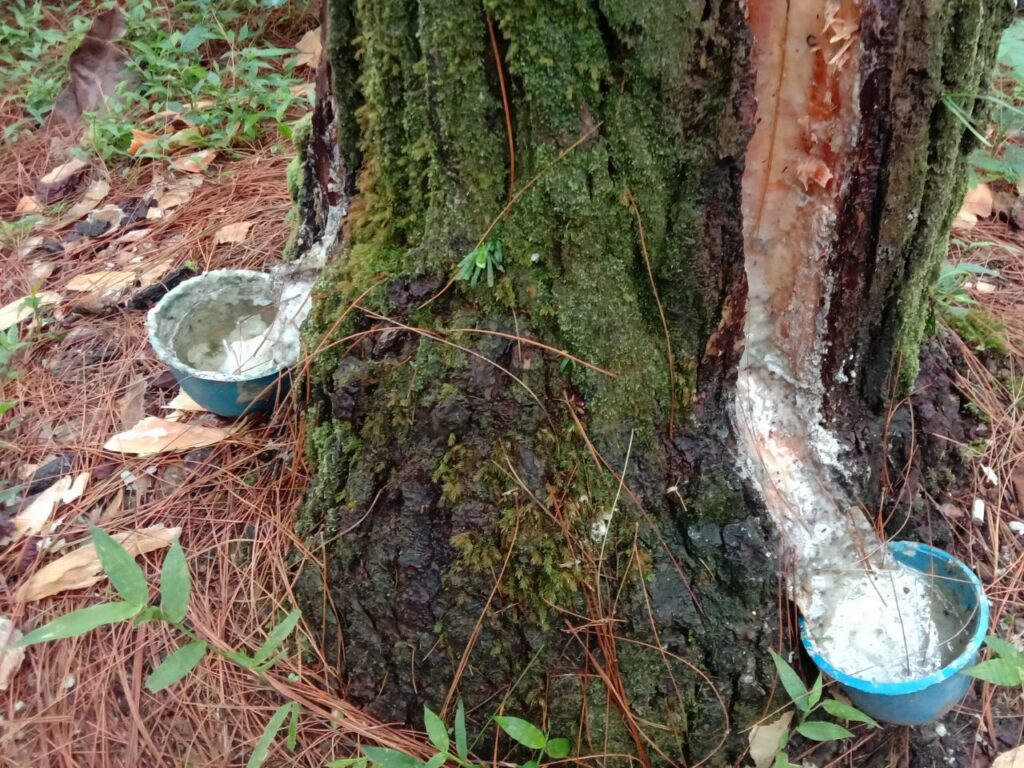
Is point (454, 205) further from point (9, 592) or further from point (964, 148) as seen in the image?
point (9, 592)

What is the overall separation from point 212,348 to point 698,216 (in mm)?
1330

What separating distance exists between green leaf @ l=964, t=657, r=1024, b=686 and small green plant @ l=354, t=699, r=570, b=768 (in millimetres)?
711

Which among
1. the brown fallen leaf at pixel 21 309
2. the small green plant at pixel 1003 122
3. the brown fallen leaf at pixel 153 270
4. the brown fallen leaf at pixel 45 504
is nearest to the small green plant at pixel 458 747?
the brown fallen leaf at pixel 45 504

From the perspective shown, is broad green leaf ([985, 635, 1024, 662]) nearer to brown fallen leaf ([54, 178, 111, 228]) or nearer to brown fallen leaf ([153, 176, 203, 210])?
brown fallen leaf ([153, 176, 203, 210])

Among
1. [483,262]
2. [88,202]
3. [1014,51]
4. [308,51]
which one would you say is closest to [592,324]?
[483,262]

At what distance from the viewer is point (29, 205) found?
2906 mm

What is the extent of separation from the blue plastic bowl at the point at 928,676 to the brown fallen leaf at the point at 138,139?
9.15 feet

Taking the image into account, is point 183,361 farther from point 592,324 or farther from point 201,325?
point 592,324

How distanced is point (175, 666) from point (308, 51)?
9.85 feet

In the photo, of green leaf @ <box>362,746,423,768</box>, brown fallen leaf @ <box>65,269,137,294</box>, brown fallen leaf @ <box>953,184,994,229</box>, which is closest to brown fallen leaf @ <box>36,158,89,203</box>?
brown fallen leaf @ <box>65,269,137,294</box>

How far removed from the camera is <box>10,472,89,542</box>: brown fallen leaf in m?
1.82

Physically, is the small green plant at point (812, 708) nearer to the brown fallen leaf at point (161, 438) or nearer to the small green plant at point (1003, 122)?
the small green plant at point (1003, 122)

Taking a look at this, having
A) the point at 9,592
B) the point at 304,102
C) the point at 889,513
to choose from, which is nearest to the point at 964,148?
the point at 889,513

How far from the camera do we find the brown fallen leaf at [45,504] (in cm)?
182
